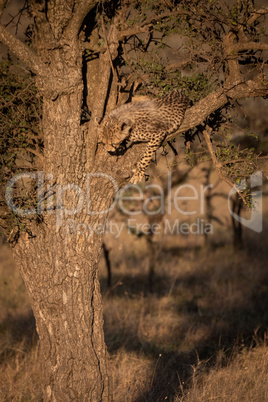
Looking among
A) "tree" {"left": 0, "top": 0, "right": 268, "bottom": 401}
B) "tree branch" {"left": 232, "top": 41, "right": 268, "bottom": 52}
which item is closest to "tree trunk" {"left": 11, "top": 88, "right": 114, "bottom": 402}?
"tree" {"left": 0, "top": 0, "right": 268, "bottom": 401}

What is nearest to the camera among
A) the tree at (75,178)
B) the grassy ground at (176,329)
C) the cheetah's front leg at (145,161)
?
the tree at (75,178)

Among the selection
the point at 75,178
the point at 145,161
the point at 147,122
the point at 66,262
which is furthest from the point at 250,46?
the point at 66,262

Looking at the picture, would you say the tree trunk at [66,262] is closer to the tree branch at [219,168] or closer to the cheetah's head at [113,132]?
the cheetah's head at [113,132]

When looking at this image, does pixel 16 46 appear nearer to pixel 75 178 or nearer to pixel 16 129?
pixel 16 129

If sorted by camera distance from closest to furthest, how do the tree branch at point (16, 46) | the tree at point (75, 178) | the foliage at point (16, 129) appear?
the tree branch at point (16, 46) → the tree at point (75, 178) → the foliage at point (16, 129)

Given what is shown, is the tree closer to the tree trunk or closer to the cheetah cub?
the tree trunk

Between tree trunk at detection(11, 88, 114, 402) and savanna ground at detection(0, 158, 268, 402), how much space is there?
0.95 m

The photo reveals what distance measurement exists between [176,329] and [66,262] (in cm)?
390

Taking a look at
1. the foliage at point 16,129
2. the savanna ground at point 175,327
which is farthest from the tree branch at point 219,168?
the savanna ground at point 175,327

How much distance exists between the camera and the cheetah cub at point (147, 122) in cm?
390

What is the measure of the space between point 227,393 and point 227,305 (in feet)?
11.8

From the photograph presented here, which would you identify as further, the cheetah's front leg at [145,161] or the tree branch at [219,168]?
the cheetah's front leg at [145,161]

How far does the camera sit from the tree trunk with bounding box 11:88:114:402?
10.8 feet

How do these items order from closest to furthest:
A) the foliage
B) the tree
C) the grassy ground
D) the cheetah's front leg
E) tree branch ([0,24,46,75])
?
tree branch ([0,24,46,75])
the tree
the foliage
the cheetah's front leg
the grassy ground
